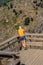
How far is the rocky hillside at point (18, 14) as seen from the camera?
125ft

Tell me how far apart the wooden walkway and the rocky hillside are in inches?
890

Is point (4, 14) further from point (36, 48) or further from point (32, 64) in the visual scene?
point (32, 64)

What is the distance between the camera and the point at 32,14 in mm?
40531

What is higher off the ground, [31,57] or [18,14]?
[31,57]

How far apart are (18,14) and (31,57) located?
95.2 ft

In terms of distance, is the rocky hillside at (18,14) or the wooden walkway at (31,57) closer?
the wooden walkway at (31,57)

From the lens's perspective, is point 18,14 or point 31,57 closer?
point 31,57

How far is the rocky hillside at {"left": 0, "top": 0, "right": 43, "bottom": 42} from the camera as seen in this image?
38088 millimetres

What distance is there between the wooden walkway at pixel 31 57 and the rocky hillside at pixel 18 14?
22.6 m

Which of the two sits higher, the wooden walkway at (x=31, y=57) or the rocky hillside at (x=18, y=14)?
the wooden walkway at (x=31, y=57)

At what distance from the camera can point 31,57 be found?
41.0 ft

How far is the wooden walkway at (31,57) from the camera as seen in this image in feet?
38.0

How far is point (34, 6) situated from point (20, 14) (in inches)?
113

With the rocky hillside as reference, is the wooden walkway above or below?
above
